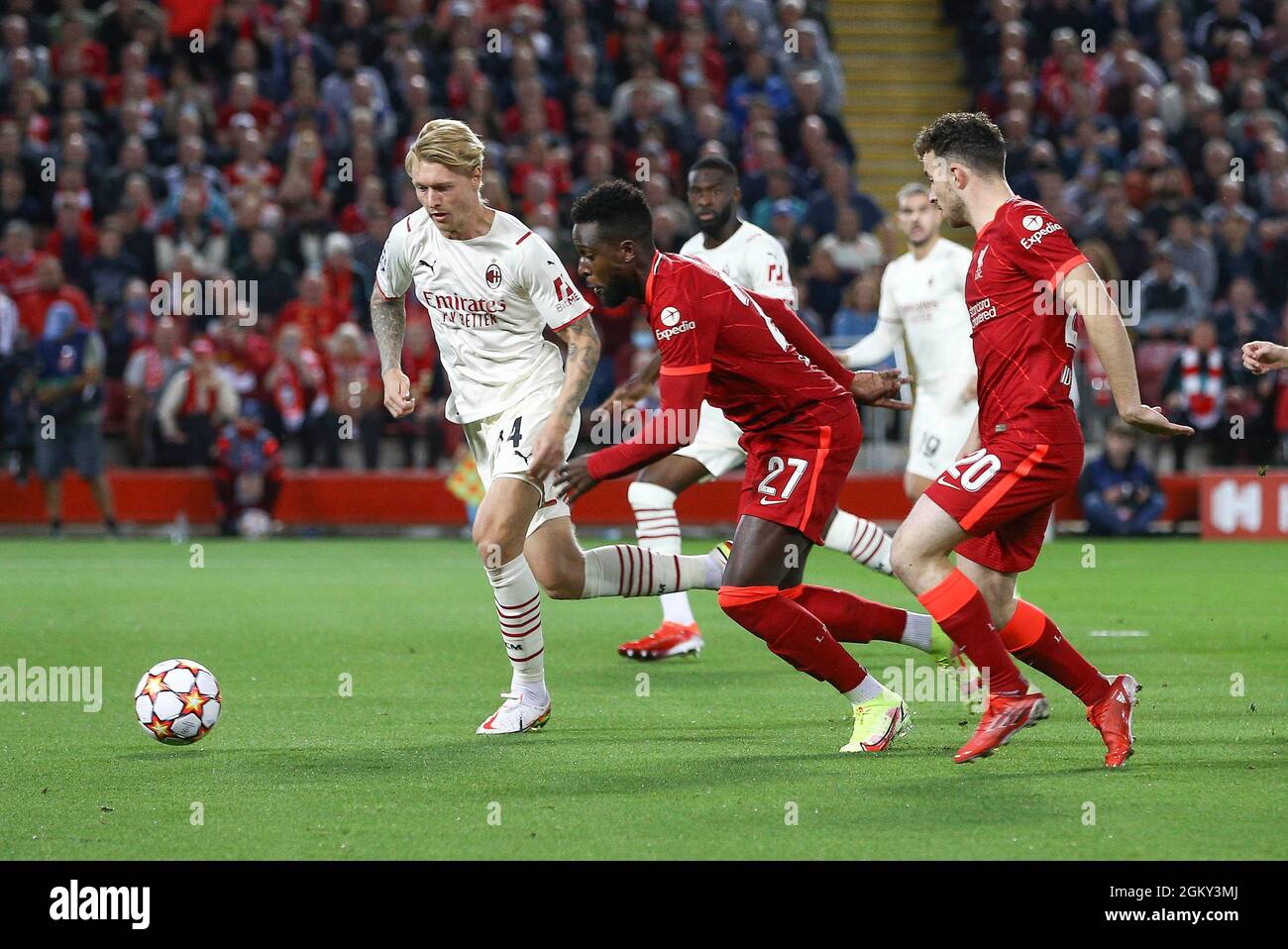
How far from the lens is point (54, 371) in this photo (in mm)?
16547

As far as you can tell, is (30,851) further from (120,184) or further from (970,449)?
(120,184)

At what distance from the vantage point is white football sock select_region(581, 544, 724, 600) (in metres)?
6.90

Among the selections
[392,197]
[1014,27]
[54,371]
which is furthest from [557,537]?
[1014,27]

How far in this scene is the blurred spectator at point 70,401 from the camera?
16.4 metres

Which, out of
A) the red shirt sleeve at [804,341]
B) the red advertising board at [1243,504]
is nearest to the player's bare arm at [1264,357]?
the red shirt sleeve at [804,341]

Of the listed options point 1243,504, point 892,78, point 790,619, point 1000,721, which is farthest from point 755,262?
point 892,78

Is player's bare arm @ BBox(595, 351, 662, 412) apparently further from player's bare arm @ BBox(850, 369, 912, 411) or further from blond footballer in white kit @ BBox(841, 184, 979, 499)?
player's bare arm @ BBox(850, 369, 912, 411)

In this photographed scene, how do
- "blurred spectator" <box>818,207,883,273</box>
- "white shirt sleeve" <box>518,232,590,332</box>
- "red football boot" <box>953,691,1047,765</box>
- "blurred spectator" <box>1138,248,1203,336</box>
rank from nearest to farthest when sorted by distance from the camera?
"red football boot" <box>953,691,1047,765</box> → "white shirt sleeve" <box>518,232,590,332</box> → "blurred spectator" <box>1138,248,1203,336</box> → "blurred spectator" <box>818,207,883,273</box>

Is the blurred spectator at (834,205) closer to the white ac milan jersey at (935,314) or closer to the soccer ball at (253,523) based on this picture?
the soccer ball at (253,523)

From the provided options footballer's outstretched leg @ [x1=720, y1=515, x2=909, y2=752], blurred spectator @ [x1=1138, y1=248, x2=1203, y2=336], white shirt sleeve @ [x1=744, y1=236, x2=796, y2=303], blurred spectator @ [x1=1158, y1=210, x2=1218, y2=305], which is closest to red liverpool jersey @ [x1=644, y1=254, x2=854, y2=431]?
footballer's outstretched leg @ [x1=720, y1=515, x2=909, y2=752]

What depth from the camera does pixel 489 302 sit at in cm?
670

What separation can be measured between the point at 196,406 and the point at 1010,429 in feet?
40.9

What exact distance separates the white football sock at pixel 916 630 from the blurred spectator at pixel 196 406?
11.0m

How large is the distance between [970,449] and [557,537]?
1586 mm
